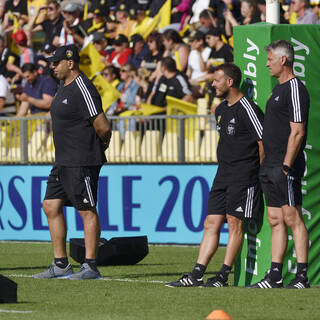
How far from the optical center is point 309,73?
953 cm

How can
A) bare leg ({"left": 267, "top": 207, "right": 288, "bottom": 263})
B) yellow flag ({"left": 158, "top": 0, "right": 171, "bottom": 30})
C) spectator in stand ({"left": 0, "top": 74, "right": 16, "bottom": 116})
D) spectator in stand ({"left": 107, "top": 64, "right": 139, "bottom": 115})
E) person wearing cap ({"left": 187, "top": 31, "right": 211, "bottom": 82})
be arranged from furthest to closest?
1. yellow flag ({"left": 158, "top": 0, "right": 171, "bottom": 30})
2. spectator in stand ({"left": 0, "top": 74, "right": 16, "bottom": 116})
3. spectator in stand ({"left": 107, "top": 64, "right": 139, "bottom": 115})
4. person wearing cap ({"left": 187, "top": 31, "right": 211, "bottom": 82})
5. bare leg ({"left": 267, "top": 207, "right": 288, "bottom": 263})

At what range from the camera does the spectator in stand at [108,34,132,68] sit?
19906 mm

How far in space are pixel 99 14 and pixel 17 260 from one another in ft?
34.7

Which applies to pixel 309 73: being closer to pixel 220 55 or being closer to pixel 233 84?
pixel 233 84

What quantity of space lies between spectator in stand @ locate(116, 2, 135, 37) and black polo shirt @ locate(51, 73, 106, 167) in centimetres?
1135

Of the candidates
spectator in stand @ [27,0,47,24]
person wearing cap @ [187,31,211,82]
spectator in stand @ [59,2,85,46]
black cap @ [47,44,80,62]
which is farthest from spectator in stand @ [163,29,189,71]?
black cap @ [47,44,80,62]

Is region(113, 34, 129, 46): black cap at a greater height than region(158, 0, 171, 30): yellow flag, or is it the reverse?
region(158, 0, 171, 30): yellow flag

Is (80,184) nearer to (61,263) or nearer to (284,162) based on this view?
(61,263)

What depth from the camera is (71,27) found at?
22125 millimetres

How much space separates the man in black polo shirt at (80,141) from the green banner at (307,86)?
5.02ft

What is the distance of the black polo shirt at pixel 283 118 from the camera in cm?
887

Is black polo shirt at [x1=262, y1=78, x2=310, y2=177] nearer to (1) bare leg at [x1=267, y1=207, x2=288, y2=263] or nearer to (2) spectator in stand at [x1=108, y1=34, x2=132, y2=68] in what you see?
(1) bare leg at [x1=267, y1=207, x2=288, y2=263]

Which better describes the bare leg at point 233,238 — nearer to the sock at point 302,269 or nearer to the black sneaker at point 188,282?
the black sneaker at point 188,282

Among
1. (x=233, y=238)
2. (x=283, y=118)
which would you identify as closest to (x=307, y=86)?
(x=283, y=118)
